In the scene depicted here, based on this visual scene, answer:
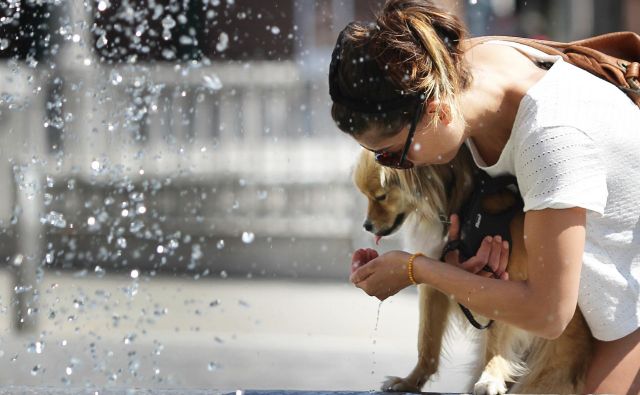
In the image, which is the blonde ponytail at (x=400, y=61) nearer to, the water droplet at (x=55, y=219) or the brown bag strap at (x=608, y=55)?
the brown bag strap at (x=608, y=55)

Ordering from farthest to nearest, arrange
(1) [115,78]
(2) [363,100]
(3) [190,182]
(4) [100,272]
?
(3) [190,182] → (1) [115,78] → (4) [100,272] → (2) [363,100]

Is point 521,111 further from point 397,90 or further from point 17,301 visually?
point 17,301

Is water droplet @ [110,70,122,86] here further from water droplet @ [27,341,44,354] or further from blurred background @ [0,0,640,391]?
water droplet @ [27,341,44,354]

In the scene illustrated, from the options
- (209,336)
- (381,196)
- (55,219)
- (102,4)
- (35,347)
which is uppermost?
(102,4)

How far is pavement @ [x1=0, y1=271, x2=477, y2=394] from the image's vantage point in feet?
19.4

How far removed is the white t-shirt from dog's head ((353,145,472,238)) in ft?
0.63

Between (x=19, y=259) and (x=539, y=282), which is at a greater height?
(x=539, y=282)

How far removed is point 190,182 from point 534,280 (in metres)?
7.49

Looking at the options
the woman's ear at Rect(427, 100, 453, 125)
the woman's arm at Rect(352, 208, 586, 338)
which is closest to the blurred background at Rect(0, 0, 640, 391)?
the woman's arm at Rect(352, 208, 586, 338)

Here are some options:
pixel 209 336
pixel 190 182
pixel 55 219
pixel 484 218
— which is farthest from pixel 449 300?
pixel 190 182

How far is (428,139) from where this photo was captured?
9.20 feet

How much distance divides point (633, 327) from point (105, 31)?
902cm

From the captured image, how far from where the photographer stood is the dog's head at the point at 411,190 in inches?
127

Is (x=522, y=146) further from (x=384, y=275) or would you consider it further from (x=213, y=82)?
(x=213, y=82)
